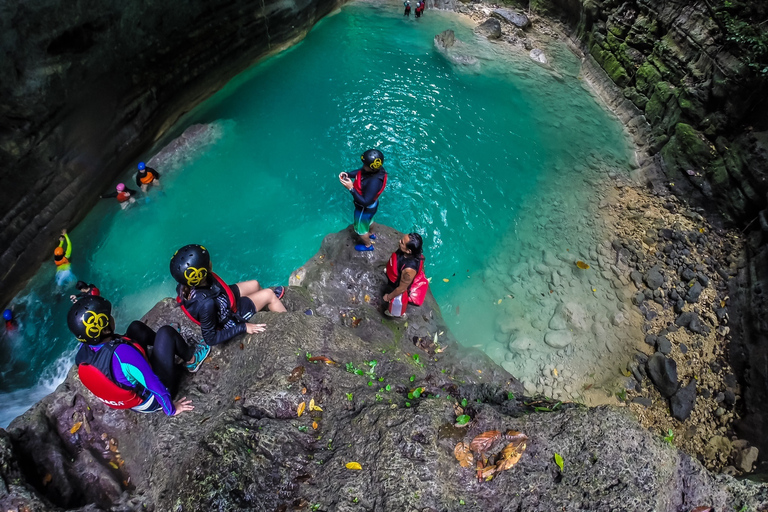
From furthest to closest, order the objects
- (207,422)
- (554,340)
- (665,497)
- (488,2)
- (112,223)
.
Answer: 1. (488,2)
2. (112,223)
3. (554,340)
4. (207,422)
5. (665,497)

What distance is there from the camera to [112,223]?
8.82 meters

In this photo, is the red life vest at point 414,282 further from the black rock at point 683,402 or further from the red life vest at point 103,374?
the black rock at point 683,402

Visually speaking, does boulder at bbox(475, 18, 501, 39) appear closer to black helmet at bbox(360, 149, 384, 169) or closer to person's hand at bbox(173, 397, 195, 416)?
black helmet at bbox(360, 149, 384, 169)

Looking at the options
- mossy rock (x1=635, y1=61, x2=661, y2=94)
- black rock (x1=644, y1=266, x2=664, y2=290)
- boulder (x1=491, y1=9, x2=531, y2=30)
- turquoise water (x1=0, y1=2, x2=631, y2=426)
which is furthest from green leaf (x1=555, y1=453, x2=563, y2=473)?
boulder (x1=491, y1=9, x2=531, y2=30)

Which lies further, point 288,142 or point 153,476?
point 288,142

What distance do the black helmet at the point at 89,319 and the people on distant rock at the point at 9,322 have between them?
5.73m

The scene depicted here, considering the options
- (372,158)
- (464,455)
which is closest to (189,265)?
(372,158)

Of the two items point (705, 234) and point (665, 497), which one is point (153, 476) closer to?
point (665, 497)

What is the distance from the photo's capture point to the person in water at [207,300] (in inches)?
151

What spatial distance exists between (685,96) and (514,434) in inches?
449

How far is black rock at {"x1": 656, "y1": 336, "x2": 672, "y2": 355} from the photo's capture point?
720 cm

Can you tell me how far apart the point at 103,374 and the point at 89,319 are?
0.55 meters

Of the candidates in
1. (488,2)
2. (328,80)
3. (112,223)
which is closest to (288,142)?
(328,80)

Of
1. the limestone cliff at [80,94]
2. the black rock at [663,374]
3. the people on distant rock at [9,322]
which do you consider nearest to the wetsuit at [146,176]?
the limestone cliff at [80,94]
